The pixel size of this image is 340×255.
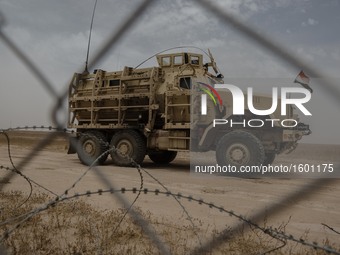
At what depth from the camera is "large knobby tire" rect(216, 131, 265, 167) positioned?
340 inches

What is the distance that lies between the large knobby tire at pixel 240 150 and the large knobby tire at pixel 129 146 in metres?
2.33

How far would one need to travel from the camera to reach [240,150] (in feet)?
28.9

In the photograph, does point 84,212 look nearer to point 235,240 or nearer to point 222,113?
point 235,240

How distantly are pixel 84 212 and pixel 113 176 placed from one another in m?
4.17

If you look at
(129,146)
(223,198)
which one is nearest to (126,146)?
(129,146)

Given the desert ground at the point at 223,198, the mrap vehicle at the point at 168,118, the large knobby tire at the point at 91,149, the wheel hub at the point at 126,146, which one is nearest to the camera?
the desert ground at the point at 223,198

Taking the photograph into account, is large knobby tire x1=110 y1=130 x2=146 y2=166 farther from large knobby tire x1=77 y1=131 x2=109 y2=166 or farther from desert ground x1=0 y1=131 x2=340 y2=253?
desert ground x1=0 y1=131 x2=340 y2=253

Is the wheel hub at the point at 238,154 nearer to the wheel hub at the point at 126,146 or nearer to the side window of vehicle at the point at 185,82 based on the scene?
the side window of vehicle at the point at 185,82

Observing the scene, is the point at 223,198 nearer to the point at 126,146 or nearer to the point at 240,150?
the point at 240,150

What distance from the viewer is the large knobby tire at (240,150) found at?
28.4ft

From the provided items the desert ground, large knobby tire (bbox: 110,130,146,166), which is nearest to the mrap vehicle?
large knobby tire (bbox: 110,130,146,166)

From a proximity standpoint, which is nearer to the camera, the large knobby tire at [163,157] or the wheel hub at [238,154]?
the wheel hub at [238,154]

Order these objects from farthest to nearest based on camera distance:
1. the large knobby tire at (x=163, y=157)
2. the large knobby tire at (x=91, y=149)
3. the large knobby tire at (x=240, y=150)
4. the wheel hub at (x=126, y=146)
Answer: the large knobby tire at (x=163, y=157)
the large knobby tire at (x=91, y=149)
the wheel hub at (x=126, y=146)
the large knobby tire at (x=240, y=150)

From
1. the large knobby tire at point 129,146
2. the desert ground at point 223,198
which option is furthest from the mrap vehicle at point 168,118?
the desert ground at point 223,198
